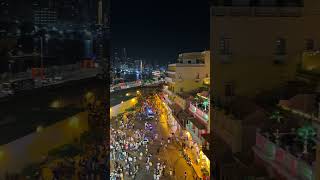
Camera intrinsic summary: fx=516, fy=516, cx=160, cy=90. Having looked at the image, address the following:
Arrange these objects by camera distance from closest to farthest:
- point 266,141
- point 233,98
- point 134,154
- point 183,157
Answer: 1. point 266,141
2. point 233,98
3. point 183,157
4. point 134,154

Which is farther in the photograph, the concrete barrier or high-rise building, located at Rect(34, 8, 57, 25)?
high-rise building, located at Rect(34, 8, 57, 25)

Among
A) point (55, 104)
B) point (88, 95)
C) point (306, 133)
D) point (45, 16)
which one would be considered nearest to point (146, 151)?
point (88, 95)

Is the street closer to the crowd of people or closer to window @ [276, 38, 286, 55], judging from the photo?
the crowd of people

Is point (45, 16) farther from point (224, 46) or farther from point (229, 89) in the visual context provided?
point (229, 89)

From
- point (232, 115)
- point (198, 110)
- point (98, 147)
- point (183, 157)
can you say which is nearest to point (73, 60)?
point (98, 147)

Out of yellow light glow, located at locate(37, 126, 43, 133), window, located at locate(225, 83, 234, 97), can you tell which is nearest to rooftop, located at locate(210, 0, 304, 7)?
window, located at locate(225, 83, 234, 97)

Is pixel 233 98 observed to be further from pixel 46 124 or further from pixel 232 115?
pixel 46 124

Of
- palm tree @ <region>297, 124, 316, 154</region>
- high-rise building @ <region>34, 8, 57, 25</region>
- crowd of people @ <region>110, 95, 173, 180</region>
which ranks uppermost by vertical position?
high-rise building @ <region>34, 8, 57, 25</region>

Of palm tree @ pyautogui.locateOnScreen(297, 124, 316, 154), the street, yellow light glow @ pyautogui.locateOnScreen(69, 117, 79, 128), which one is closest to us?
palm tree @ pyautogui.locateOnScreen(297, 124, 316, 154)
